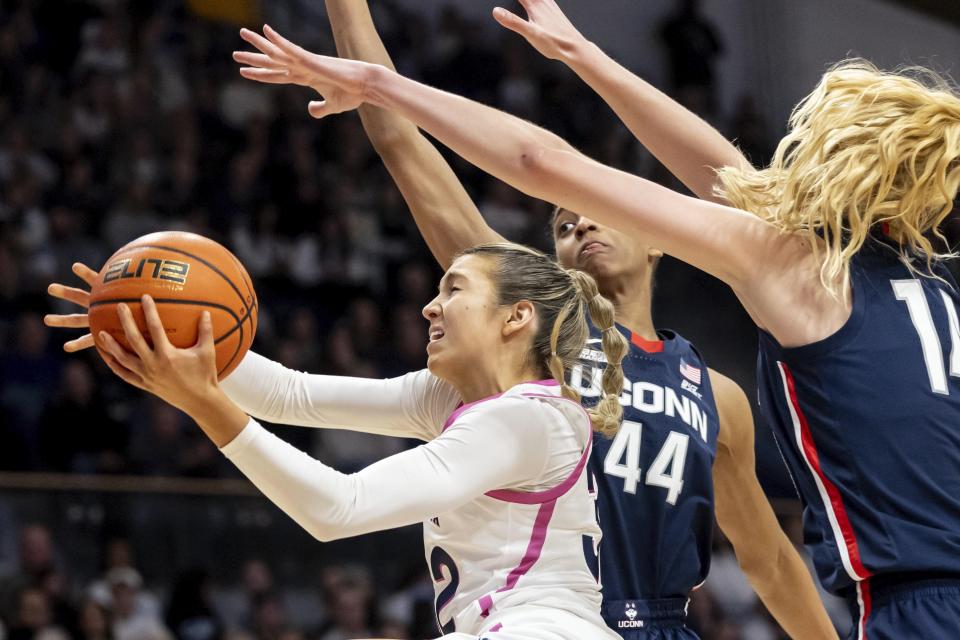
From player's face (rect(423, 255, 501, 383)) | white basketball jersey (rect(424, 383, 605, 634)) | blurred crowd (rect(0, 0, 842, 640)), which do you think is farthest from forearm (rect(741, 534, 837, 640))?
blurred crowd (rect(0, 0, 842, 640))

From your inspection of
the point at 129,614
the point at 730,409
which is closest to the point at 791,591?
the point at 730,409

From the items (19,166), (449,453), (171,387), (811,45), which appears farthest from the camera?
(811,45)

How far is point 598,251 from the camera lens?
357cm

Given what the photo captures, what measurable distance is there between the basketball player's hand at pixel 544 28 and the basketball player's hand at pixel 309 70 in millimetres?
341

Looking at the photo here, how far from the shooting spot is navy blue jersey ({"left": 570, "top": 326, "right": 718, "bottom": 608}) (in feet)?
10.5

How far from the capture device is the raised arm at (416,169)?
342 centimetres

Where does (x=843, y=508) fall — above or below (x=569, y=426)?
below

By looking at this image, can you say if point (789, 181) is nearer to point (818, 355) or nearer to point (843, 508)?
point (818, 355)

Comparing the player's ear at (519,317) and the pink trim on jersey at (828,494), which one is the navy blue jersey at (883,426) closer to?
the pink trim on jersey at (828,494)

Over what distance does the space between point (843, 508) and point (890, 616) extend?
0.22 m

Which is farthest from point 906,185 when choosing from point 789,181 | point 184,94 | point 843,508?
point 184,94

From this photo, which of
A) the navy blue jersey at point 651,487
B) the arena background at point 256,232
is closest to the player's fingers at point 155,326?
the navy blue jersey at point 651,487

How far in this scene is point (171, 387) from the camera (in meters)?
2.27

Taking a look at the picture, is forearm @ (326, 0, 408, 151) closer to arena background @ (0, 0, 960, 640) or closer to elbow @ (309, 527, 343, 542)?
elbow @ (309, 527, 343, 542)
